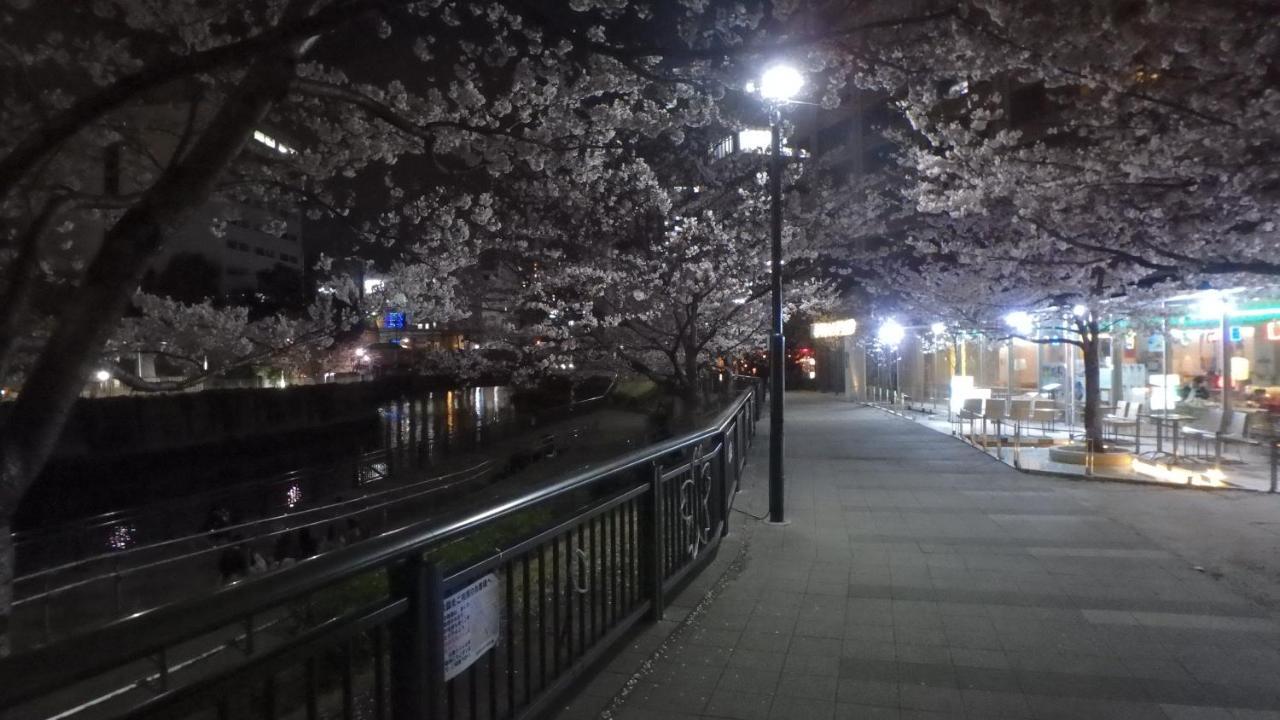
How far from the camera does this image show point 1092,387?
1443cm

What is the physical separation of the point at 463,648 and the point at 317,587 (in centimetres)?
88

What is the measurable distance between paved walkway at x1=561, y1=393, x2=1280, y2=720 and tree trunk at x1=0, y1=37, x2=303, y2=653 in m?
3.75

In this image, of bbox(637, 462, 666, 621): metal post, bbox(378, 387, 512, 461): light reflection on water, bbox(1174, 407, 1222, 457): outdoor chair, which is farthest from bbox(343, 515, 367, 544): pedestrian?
bbox(1174, 407, 1222, 457): outdoor chair

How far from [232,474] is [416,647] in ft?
97.9

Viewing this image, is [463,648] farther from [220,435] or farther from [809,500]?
[220,435]

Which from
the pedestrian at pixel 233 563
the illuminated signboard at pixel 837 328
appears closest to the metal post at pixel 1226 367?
the pedestrian at pixel 233 563

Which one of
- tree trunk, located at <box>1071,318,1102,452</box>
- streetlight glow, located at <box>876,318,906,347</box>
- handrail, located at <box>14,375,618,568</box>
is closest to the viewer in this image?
handrail, located at <box>14,375,618,568</box>

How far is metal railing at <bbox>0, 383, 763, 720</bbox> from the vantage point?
6.39ft

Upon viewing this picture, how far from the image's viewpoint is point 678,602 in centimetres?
589

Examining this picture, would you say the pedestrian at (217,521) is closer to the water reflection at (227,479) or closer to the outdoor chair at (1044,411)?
the water reflection at (227,479)

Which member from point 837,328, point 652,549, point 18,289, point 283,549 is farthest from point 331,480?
point 837,328

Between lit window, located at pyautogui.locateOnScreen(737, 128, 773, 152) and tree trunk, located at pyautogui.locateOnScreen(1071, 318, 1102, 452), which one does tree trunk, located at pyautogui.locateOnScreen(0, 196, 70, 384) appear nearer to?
lit window, located at pyautogui.locateOnScreen(737, 128, 773, 152)

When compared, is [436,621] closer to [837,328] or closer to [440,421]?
[837,328]

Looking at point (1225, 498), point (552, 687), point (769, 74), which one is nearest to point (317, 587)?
point (552, 687)
